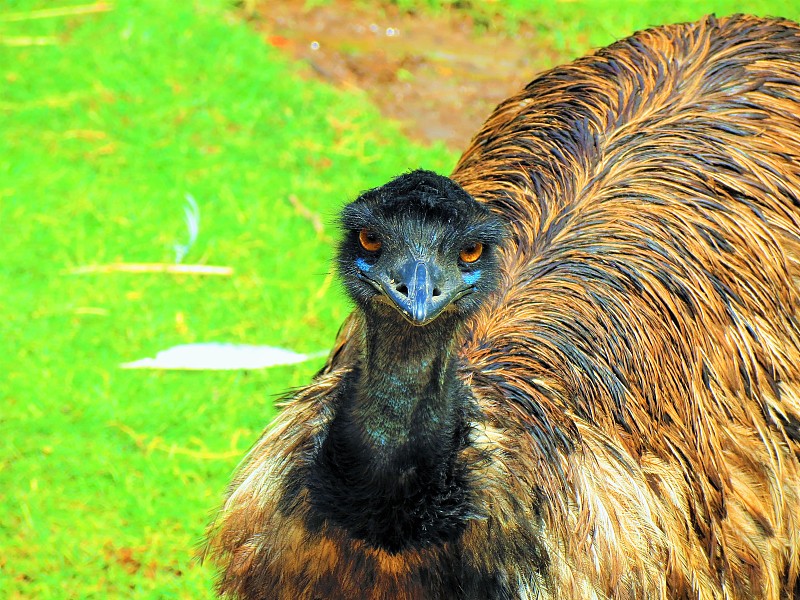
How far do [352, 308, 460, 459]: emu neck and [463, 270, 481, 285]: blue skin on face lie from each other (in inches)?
5.3

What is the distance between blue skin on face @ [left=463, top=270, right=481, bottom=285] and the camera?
277 cm

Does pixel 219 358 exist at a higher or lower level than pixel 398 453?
lower

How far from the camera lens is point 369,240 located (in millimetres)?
2697

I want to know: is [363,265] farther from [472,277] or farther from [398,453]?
[398,453]

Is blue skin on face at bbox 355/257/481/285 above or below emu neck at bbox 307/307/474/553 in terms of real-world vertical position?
above

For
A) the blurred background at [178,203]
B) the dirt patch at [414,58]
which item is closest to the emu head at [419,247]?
the blurred background at [178,203]

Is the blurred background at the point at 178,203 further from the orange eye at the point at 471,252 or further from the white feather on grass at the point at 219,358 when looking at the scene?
the orange eye at the point at 471,252

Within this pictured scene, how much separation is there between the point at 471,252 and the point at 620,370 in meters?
0.76

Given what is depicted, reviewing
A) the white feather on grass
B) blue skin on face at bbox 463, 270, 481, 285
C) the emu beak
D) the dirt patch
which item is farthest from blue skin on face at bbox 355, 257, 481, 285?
the dirt patch

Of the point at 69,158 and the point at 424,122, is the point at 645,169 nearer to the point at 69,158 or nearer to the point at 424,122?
the point at 424,122

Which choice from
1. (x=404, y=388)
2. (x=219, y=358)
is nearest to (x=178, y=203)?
(x=219, y=358)

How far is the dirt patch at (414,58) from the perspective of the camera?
6957mm

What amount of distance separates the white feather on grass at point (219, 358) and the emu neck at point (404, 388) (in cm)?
258

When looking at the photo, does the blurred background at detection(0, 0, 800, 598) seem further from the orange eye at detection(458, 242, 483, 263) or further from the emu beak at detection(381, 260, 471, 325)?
the emu beak at detection(381, 260, 471, 325)
